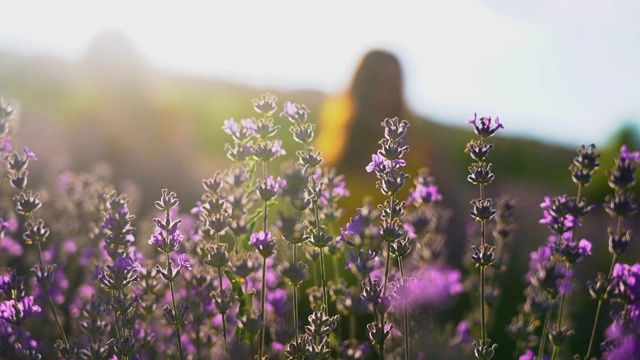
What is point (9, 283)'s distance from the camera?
99.7 inches

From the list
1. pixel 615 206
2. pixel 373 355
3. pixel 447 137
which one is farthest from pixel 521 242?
pixel 447 137

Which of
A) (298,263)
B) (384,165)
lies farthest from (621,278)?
(298,263)

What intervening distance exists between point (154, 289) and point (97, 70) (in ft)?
62.6

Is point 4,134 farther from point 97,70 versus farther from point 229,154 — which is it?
point 97,70

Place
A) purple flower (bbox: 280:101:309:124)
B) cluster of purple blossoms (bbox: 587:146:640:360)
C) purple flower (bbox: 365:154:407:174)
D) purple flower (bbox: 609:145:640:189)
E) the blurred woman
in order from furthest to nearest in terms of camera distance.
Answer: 1. the blurred woman
2. purple flower (bbox: 280:101:309:124)
3. purple flower (bbox: 365:154:407:174)
4. purple flower (bbox: 609:145:640:189)
5. cluster of purple blossoms (bbox: 587:146:640:360)

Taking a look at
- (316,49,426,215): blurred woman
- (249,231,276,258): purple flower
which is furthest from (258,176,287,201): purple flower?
(316,49,426,215): blurred woman

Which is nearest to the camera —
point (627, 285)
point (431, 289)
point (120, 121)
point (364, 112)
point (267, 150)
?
point (627, 285)

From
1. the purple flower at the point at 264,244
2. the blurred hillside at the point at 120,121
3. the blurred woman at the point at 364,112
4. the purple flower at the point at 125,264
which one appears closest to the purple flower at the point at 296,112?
the purple flower at the point at 264,244

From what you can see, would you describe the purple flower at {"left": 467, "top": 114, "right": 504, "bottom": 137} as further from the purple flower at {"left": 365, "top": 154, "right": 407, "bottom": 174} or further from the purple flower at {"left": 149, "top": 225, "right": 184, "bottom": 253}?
the purple flower at {"left": 149, "top": 225, "right": 184, "bottom": 253}

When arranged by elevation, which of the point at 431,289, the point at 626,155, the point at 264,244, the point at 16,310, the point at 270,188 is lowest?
the point at 431,289

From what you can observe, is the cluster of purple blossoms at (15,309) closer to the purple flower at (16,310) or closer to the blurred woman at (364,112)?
the purple flower at (16,310)

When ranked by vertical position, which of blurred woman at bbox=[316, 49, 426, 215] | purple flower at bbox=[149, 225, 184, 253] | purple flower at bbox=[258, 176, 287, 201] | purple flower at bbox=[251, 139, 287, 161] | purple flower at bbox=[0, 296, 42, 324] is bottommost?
blurred woman at bbox=[316, 49, 426, 215]

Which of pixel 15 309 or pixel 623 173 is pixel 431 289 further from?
pixel 15 309

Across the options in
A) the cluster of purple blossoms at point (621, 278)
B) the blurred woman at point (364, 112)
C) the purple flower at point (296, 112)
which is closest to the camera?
the cluster of purple blossoms at point (621, 278)
